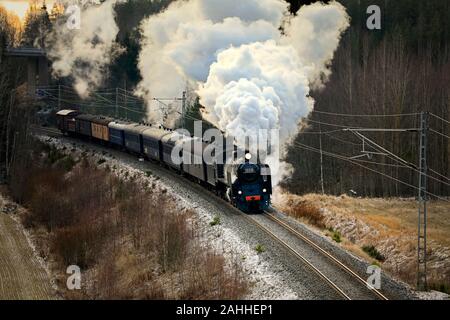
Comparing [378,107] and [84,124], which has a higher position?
[378,107]

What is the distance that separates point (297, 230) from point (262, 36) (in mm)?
18671

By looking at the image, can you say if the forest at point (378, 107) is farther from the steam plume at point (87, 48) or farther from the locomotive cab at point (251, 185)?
the steam plume at point (87, 48)

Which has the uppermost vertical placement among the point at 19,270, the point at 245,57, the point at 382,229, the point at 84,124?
the point at 245,57

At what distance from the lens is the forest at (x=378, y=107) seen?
5544cm

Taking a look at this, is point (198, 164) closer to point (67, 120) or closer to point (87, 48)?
point (67, 120)

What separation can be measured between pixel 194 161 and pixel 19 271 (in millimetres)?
11271

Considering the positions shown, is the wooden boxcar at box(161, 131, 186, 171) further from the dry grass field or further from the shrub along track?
the shrub along track

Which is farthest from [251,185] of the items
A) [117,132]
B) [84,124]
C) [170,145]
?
[84,124]

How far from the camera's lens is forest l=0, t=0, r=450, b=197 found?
55438 mm

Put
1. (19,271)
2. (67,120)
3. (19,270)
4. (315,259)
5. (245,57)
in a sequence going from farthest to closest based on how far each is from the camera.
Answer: (67,120)
(245,57)
(19,270)
(19,271)
(315,259)

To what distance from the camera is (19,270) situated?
33.8 metres

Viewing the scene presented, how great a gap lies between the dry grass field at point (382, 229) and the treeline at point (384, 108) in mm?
4591

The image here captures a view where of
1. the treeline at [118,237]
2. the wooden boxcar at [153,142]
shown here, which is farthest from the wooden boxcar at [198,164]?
the wooden boxcar at [153,142]
